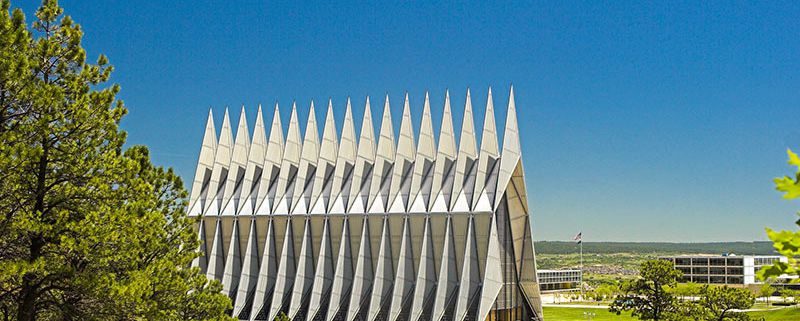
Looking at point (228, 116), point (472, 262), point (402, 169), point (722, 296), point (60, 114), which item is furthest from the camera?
point (228, 116)

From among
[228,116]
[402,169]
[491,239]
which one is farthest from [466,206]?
[228,116]

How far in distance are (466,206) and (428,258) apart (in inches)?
178

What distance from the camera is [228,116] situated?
68250 mm

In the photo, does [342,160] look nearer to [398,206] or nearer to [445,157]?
[398,206]

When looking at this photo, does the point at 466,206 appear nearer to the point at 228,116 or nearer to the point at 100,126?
the point at 228,116

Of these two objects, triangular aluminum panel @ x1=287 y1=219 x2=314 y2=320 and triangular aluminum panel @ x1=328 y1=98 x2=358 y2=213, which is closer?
triangular aluminum panel @ x1=287 y1=219 x2=314 y2=320

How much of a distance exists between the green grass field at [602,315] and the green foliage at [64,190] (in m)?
62.9

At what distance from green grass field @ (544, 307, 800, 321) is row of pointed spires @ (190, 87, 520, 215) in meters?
30.8

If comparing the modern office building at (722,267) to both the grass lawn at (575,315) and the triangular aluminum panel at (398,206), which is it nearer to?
the grass lawn at (575,315)

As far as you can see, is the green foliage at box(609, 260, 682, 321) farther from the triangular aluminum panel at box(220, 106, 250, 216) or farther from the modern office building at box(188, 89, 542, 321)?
the triangular aluminum panel at box(220, 106, 250, 216)

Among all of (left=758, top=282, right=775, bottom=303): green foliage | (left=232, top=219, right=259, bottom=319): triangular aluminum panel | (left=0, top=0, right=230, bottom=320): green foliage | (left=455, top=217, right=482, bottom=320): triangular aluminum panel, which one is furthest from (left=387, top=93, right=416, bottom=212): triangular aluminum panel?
(left=0, top=0, right=230, bottom=320): green foliage

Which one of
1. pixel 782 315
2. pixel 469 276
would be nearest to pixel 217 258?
pixel 469 276

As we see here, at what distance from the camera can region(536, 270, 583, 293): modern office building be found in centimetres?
14200

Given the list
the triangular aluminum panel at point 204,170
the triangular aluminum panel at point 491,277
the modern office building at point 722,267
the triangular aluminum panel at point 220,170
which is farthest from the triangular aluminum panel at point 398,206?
the modern office building at point 722,267
